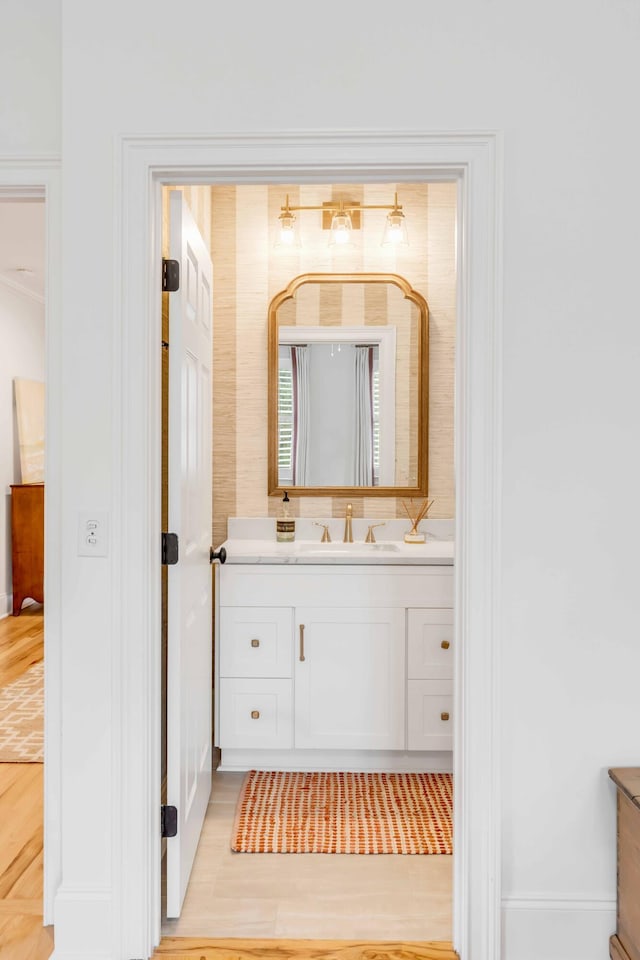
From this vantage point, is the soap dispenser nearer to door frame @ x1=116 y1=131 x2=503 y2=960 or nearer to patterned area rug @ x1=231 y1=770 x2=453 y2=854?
patterned area rug @ x1=231 y1=770 x2=453 y2=854

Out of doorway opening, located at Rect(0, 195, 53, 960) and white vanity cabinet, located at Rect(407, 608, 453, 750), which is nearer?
doorway opening, located at Rect(0, 195, 53, 960)

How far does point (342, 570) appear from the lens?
282 centimetres

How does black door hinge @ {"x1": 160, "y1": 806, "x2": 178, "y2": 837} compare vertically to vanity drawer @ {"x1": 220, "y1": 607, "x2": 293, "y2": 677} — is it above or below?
below

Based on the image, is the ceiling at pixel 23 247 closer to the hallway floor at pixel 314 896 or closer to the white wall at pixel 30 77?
the white wall at pixel 30 77

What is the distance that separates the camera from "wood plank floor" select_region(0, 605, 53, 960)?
1.90 meters

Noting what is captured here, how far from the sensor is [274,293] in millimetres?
3318

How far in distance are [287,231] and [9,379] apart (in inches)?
146

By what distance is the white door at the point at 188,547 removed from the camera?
1.95m

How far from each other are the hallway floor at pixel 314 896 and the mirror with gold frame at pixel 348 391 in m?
1.56

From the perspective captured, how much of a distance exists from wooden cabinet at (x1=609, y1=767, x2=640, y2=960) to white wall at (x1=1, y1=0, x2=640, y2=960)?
40 millimetres

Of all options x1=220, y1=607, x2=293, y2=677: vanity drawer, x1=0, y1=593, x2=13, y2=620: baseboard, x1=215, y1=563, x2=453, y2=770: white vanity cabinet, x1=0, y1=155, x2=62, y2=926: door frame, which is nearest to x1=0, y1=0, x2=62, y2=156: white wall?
x1=0, y1=155, x2=62, y2=926: door frame

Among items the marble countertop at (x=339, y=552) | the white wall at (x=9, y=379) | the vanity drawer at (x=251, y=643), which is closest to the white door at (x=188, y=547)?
the vanity drawer at (x=251, y=643)

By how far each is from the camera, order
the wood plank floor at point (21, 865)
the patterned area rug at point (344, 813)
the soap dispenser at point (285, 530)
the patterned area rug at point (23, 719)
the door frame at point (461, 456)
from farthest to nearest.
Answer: the soap dispenser at point (285, 530)
the patterned area rug at point (23, 719)
the patterned area rug at point (344, 813)
the wood plank floor at point (21, 865)
the door frame at point (461, 456)

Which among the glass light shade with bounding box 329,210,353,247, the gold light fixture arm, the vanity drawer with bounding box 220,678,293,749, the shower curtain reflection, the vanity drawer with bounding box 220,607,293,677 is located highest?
the gold light fixture arm
